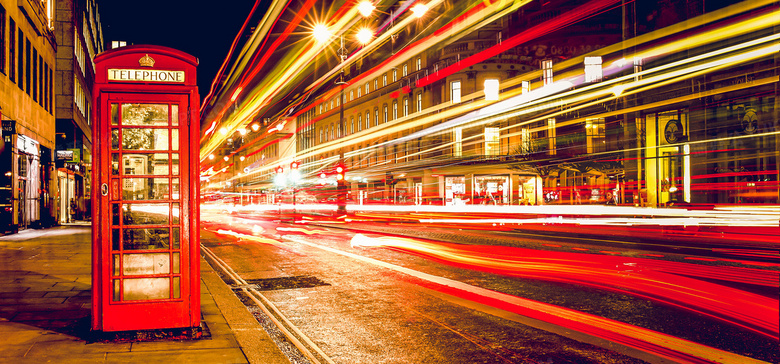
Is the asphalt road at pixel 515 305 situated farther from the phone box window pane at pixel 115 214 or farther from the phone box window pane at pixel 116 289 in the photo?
the phone box window pane at pixel 115 214

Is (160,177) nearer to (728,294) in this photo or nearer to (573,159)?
(728,294)

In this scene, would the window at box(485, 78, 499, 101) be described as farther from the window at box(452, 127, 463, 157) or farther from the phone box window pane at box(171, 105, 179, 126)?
the phone box window pane at box(171, 105, 179, 126)

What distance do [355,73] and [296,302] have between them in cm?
4560

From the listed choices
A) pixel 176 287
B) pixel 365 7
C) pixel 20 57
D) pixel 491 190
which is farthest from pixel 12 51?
pixel 491 190

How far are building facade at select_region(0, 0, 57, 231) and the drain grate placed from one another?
43.5ft

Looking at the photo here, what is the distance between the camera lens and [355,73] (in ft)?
168

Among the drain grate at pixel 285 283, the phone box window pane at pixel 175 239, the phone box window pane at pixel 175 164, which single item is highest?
the phone box window pane at pixel 175 164

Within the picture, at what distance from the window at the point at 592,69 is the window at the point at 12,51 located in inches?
1253

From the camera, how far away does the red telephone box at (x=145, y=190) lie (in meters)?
5.12

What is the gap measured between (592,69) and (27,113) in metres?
32.4

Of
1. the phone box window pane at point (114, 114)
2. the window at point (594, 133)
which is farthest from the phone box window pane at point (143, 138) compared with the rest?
the window at point (594, 133)

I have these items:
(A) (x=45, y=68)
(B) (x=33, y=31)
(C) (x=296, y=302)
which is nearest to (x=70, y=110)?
(A) (x=45, y=68)

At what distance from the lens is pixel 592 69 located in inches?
1431

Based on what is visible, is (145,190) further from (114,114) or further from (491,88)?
(491,88)
